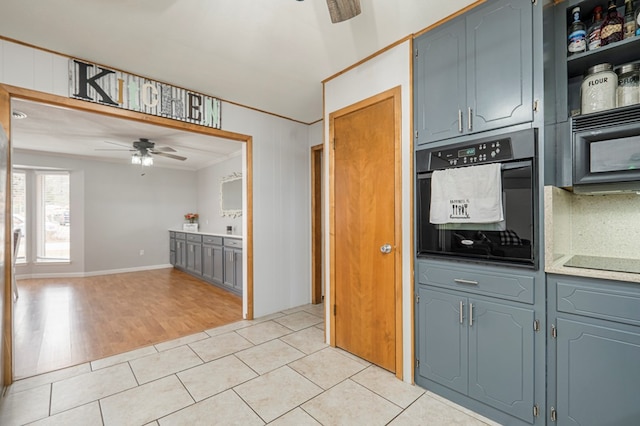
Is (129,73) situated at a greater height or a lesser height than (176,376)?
greater

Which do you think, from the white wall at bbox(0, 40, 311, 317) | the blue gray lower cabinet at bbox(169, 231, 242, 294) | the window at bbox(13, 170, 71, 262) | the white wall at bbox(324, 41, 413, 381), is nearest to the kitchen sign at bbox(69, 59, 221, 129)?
the white wall at bbox(0, 40, 311, 317)

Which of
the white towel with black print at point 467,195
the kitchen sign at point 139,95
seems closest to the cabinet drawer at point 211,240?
the kitchen sign at point 139,95

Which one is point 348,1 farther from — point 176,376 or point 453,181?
point 176,376

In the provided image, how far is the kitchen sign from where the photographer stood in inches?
91.8

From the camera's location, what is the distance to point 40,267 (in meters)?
5.59

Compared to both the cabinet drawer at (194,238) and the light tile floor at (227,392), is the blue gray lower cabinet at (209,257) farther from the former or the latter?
the light tile floor at (227,392)

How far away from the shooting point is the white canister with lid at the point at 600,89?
5.07 ft

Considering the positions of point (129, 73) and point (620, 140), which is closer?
point (620, 140)

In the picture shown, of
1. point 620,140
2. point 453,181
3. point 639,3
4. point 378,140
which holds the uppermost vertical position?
point 639,3

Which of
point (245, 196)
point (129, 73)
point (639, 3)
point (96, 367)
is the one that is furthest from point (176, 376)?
point (639, 3)

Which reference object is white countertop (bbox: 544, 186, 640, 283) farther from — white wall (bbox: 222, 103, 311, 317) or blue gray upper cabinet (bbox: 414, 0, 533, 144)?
white wall (bbox: 222, 103, 311, 317)

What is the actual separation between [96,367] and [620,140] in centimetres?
376

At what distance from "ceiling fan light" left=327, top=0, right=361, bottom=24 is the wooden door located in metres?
0.88

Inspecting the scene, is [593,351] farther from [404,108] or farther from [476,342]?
[404,108]
